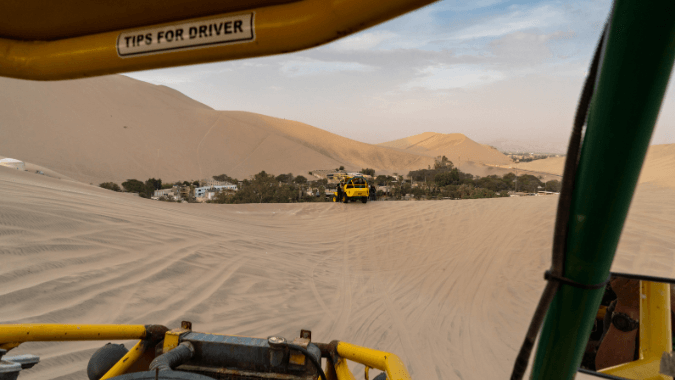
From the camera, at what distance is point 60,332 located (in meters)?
2.34

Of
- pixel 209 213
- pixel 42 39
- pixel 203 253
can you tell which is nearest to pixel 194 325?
pixel 203 253

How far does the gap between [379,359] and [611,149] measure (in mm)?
1667

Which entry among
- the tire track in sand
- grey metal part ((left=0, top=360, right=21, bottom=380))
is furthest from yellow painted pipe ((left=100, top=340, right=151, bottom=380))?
the tire track in sand

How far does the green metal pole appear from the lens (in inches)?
34.1

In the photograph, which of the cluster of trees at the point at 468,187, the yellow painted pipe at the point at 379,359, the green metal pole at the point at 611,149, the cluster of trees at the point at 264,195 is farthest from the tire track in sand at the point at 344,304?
the cluster of trees at the point at 468,187

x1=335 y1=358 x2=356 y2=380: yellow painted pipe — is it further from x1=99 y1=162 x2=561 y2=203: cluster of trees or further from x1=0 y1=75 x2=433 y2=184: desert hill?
x1=0 y1=75 x2=433 y2=184: desert hill

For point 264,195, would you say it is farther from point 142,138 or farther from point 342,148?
point 342,148

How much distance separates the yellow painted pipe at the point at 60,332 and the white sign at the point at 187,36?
1.66 metres

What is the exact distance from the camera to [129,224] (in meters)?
9.03

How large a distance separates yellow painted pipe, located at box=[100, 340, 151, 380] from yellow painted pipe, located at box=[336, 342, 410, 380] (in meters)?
1.27

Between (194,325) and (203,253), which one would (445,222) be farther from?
(194,325)

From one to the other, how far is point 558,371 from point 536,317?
20cm

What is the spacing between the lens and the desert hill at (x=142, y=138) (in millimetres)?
45638

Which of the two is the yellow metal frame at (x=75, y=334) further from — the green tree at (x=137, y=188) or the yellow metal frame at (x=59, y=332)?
the green tree at (x=137, y=188)
